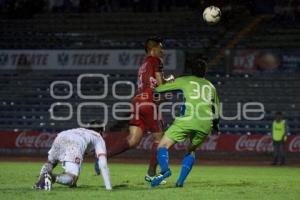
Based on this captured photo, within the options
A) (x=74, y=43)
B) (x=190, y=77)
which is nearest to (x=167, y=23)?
(x=74, y=43)

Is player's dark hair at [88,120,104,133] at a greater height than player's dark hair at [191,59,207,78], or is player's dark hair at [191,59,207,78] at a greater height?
player's dark hair at [191,59,207,78]

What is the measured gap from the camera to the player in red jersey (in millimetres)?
13422

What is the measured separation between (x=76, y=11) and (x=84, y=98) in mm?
5400

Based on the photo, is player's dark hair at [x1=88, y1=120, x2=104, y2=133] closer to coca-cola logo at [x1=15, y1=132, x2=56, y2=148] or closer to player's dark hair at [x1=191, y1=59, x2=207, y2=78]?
player's dark hair at [x1=191, y1=59, x2=207, y2=78]

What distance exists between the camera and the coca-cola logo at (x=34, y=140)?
2856 centimetres

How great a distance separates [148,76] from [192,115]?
5.15 ft

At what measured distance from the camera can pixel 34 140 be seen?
28859mm

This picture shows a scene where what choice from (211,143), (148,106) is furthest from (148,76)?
(211,143)

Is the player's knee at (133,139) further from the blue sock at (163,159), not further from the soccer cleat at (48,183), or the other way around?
the soccer cleat at (48,183)

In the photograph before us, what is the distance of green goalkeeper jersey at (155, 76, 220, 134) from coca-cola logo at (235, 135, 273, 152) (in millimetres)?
14834

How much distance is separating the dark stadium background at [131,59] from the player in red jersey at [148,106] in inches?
542

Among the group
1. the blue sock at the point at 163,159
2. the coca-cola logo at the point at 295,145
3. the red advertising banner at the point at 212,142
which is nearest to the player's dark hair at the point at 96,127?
the blue sock at the point at 163,159

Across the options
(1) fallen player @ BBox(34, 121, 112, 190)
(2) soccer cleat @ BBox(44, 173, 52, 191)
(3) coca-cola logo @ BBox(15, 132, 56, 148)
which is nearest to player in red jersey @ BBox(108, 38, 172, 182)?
(1) fallen player @ BBox(34, 121, 112, 190)

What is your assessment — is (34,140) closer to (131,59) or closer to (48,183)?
(131,59)
